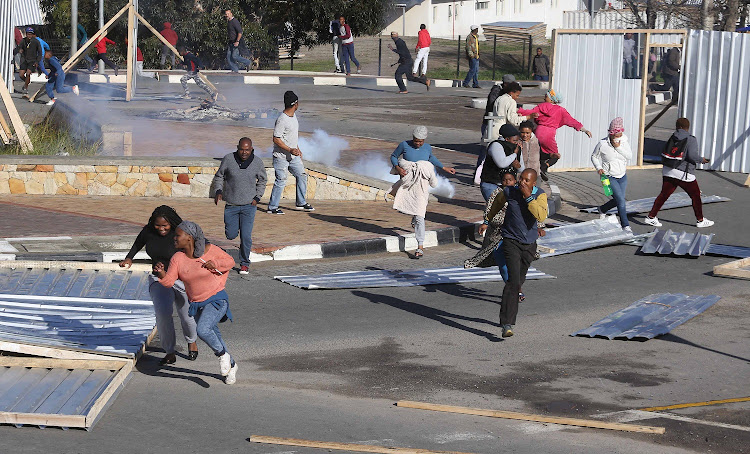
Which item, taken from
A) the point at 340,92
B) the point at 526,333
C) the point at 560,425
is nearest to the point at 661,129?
the point at 340,92

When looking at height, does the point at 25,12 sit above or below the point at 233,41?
above

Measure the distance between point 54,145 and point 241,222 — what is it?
6.69 m

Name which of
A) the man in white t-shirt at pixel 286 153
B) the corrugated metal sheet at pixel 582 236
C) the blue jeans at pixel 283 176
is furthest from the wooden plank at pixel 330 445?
the blue jeans at pixel 283 176

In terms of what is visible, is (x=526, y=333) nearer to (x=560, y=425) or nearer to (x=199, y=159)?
(x=560, y=425)

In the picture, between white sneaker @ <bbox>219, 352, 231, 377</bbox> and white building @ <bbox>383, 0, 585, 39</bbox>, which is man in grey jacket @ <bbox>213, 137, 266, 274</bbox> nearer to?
white sneaker @ <bbox>219, 352, 231, 377</bbox>

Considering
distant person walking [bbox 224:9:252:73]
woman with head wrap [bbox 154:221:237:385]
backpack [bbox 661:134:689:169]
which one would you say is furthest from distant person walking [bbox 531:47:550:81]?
woman with head wrap [bbox 154:221:237:385]

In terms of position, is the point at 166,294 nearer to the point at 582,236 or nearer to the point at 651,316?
the point at 651,316

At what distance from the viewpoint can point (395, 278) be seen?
11.3m

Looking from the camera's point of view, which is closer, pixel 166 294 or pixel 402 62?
pixel 166 294

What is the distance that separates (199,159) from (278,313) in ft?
19.3

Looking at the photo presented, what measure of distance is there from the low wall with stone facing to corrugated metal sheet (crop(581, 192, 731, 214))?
460 cm

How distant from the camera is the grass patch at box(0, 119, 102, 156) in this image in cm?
1630

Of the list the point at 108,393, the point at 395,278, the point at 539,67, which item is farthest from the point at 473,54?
the point at 108,393

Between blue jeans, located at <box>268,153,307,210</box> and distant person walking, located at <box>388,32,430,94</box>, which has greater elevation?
distant person walking, located at <box>388,32,430,94</box>
